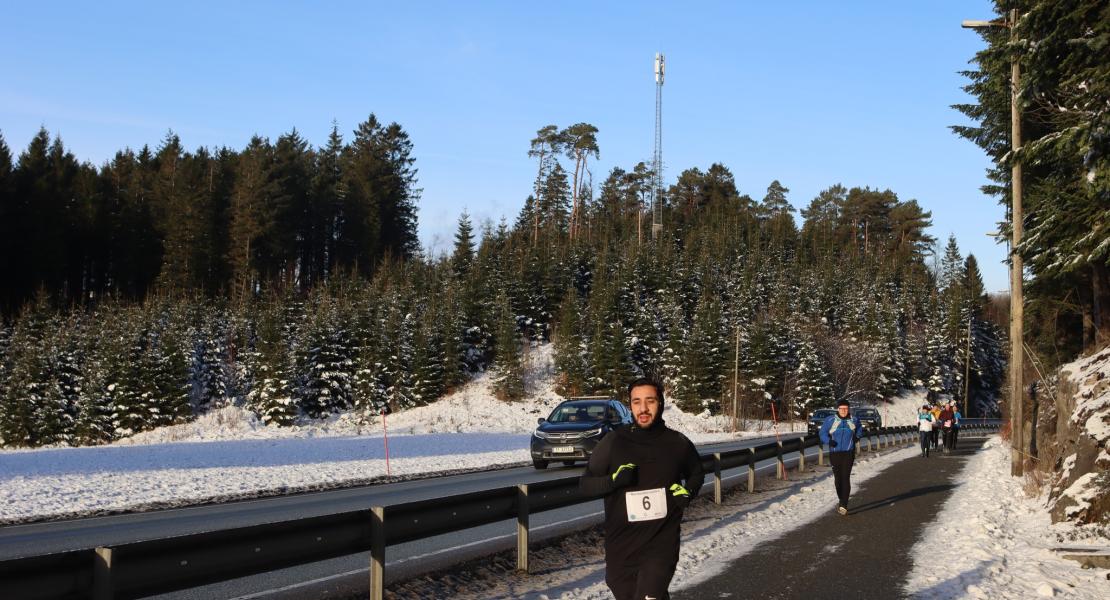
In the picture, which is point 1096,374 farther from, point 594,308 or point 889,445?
Result: point 594,308

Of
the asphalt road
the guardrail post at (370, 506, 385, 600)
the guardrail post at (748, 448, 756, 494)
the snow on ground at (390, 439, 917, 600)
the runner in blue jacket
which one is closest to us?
the guardrail post at (370, 506, 385, 600)

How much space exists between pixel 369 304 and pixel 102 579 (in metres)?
74.2

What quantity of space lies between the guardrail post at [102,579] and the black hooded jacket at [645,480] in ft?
9.48

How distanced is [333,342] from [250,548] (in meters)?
68.0

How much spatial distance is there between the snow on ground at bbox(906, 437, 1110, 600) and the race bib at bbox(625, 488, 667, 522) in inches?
187

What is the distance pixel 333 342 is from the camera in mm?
72938

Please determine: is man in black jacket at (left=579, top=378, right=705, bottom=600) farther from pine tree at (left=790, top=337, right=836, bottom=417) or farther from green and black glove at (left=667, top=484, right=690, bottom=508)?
pine tree at (left=790, top=337, right=836, bottom=417)

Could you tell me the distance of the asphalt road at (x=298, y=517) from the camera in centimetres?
915

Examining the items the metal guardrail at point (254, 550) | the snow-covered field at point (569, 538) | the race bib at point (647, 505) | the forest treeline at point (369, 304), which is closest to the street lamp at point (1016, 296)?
the snow-covered field at point (569, 538)

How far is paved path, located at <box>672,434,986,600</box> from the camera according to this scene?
30.3 feet

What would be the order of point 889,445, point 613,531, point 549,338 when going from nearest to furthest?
1. point 613,531
2. point 889,445
3. point 549,338

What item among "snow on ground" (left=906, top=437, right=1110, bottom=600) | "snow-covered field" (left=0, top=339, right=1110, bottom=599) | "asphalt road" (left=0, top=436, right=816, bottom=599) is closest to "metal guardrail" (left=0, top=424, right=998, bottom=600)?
"snow-covered field" (left=0, top=339, right=1110, bottom=599)

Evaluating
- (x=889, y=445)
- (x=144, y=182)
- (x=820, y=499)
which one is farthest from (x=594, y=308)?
(x=820, y=499)

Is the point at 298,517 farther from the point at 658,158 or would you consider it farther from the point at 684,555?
the point at 658,158
